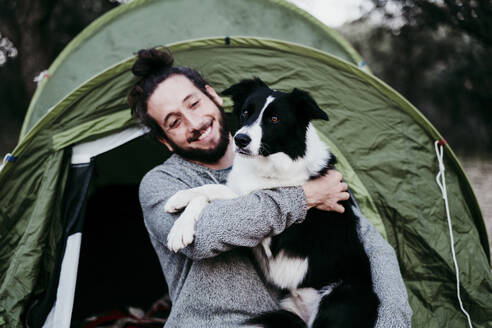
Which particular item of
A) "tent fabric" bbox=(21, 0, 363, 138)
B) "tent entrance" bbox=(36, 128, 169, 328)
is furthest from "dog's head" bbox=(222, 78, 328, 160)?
"tent fabric" bbox=(21, 0, 363, 138)

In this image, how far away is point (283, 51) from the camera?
8.07ft

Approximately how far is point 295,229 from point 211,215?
15.4 inches

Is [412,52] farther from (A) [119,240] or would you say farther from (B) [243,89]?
(B) [243,89]

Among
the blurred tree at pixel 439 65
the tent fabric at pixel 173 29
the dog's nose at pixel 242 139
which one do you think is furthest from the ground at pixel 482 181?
the dog's nose at pixel 242 139

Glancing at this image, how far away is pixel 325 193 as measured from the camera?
1747 mm

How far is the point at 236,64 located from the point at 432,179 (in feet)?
4.27

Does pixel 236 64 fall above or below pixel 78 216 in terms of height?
above

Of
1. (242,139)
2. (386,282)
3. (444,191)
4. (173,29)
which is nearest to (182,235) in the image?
(242,139)

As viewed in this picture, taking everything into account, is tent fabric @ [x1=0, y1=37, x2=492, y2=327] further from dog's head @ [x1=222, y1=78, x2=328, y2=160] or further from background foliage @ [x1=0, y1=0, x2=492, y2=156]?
background foliage @ [x1=0, y1=0, x2=492, y2=156]

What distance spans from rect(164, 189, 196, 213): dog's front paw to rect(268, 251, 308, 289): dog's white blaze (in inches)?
17.1

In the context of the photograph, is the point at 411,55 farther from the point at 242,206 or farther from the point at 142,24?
the point at 242,206

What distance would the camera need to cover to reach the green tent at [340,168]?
2.23m

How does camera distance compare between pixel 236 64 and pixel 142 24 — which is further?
pixel 142 24

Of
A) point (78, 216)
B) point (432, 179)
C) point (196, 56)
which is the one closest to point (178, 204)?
point (78, 216)
